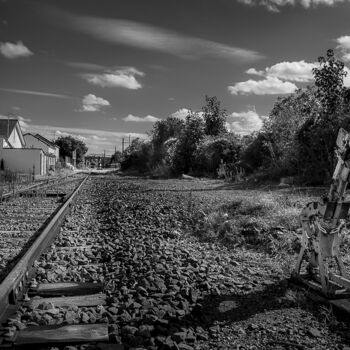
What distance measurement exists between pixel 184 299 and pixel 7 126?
2196 inches

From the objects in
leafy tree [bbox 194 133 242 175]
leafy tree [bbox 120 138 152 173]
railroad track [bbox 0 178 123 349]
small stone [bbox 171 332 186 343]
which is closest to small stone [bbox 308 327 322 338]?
small stone [bbox 171 332 186 343]

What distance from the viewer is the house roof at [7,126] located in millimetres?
54013

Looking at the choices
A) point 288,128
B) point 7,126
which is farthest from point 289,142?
point 7,126

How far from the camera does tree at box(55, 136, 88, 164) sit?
10931 cm

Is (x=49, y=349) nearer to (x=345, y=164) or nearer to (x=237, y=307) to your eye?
(x=237, y=307)

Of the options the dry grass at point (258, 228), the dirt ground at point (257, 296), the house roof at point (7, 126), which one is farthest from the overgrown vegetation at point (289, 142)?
the house roof at point (7, 126)

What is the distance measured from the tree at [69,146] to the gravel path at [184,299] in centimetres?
10544

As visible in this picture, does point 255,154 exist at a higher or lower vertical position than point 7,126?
lower

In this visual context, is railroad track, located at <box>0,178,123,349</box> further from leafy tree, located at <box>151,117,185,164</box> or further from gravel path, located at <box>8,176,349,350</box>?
leafy tree, located at <box>151,117,185,164</box>

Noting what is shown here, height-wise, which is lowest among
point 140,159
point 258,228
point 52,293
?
point 52,293

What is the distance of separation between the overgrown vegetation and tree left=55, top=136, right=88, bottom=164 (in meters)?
74.9

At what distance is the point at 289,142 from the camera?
22.6 meters

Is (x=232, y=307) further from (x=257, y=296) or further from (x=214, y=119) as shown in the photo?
(x=214, y=119)

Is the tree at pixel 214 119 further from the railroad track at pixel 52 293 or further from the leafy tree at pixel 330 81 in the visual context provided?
the railroad track at pixel 52 293
